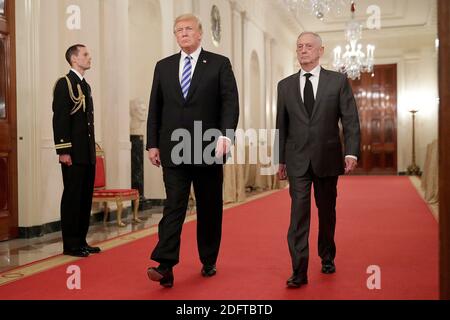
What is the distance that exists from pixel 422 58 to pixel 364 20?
2.26 m

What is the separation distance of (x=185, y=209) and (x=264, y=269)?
2.65 feet

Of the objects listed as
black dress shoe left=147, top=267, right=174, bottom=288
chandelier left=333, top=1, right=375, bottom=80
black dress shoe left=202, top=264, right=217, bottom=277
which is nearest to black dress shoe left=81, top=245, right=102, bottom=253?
black dress shoe left=202, top=264, right=217, bottom=277

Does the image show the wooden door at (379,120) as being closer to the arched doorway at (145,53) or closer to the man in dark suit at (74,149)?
the arched doorway at (145,53)

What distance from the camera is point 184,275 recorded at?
3486 millimetres

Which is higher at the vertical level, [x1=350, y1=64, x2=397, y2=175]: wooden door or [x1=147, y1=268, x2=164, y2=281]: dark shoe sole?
[x1=350, y1=64, x2=397, y2=175]: wooden door

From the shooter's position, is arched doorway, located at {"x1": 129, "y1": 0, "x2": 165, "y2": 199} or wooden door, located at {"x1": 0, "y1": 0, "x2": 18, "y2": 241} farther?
arched doorway, located at {"x1": 129, "y1": 0, "x2": 165, "y2": 199}

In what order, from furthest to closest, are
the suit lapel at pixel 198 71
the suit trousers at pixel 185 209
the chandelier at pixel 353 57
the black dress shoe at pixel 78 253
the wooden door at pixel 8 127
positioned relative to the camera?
1. the chandelier at pixel 353 57
2. the wooden door at pixel 8 127
3. the black dress shoe at pixel 78 253
4. the suit lapel at pixel 198 71
5. the suit trousers at pixel 185 209

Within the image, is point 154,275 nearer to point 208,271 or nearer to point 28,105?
point 208,271

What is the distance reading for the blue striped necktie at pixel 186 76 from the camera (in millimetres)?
3266

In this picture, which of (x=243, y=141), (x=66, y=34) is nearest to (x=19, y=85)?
(x=66, y=34)

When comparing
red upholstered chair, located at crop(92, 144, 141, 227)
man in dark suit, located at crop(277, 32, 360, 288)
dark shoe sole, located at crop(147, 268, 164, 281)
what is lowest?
dark shoe sole, located at crop(147, 268, 164, 281)

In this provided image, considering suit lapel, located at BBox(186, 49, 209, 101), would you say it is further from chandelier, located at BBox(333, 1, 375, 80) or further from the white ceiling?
the white ceiling

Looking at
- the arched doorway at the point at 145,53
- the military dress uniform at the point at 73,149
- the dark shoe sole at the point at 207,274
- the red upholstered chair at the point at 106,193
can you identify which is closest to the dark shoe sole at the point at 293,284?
the dark shoe sole at the point at 207,274

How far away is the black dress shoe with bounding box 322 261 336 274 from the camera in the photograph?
3475mm
